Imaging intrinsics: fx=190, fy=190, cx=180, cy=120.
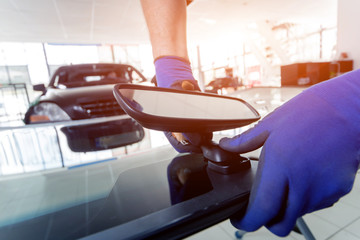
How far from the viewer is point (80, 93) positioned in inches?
71.6

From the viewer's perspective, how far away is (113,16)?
5.08m

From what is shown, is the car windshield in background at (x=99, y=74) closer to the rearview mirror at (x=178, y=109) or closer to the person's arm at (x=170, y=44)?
the person's arm at (x=170, y=44)

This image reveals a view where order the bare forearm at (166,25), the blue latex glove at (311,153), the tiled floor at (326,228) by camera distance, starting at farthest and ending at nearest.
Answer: the tiled floor at (326,228) → the bare forearm at (166,25) → the blue latex glove at (311,153)

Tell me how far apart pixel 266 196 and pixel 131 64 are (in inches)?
187

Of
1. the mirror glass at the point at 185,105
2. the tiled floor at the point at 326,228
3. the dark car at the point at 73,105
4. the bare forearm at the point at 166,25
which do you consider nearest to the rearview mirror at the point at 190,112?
the mirror glass at the point at 185,105

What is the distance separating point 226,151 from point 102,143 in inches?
51.4

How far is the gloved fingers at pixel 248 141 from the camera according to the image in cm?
35

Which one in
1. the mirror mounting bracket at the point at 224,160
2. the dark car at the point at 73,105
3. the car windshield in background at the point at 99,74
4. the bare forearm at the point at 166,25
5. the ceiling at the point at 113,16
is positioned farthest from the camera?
the ceiling at the point at 113,16

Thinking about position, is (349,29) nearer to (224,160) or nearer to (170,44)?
(170,44)

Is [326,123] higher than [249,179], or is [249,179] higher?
[326,123]

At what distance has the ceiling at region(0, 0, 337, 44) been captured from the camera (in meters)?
4.33

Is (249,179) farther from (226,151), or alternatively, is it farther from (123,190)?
(123,190)

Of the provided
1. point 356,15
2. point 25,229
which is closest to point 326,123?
point 25,229

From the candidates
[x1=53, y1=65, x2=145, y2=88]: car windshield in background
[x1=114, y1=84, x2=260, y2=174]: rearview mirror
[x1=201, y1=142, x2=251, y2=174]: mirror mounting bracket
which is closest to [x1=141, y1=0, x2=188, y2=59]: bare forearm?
[x1=114, y1=84, x2=260, y2=174]: rearview mirror
